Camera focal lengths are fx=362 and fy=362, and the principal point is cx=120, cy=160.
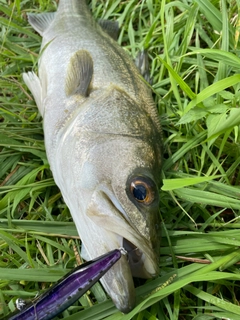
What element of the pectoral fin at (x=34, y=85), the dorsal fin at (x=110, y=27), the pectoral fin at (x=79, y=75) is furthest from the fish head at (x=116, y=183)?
the dorsal fin at (x=110, y=27)

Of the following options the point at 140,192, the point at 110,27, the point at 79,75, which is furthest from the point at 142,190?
the point at 110,27

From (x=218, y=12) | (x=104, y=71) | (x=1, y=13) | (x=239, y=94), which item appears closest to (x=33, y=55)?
(x=1, y=13)

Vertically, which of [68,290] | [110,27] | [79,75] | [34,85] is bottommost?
[68,290]

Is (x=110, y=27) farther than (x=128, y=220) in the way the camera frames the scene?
Yes

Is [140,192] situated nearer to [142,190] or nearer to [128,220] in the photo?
[142,190]

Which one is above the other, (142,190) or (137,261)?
(142,190)

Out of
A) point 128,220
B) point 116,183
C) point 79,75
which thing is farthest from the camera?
point 79,75

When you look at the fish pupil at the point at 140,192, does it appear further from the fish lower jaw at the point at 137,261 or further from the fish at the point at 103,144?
the fish lower jaw at the point at 137,261
